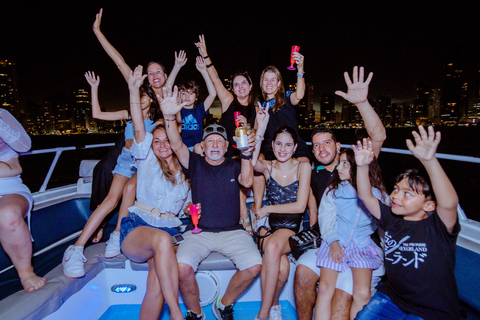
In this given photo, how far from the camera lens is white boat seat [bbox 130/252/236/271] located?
215 centimetres

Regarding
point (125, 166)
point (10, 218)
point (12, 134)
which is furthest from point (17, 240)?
point (125, 166)

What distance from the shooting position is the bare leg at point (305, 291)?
1929 millimetres

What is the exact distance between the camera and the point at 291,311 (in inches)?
91.3

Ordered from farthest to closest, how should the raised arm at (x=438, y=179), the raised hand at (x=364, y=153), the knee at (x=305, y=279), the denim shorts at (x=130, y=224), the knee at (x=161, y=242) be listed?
the denim shorts at (x=130, y=224)
the knee at (x=305, y=279)
the knee at (x=161, y=242)
the raised hand at (x=364, y=153)
the raised arm at (x=438, y=179)

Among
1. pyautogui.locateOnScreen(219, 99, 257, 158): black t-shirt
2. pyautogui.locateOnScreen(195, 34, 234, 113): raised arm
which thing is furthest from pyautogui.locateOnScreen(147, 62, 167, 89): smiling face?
pyautogui.locateOnScreen(219, 99, 257, 158): black t-shirt

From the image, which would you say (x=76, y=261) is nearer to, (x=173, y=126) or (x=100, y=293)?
(x=100, y=293)

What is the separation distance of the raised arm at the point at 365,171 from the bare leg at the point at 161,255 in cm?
140

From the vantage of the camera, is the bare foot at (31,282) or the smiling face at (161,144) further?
the smiling face at (161,144)

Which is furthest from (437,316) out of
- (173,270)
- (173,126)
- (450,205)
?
(173,126)

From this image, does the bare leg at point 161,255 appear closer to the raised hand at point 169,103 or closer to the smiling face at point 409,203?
the raised hand at point 169,103

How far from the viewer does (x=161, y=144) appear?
2240 millimetres

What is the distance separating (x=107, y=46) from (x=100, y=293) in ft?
8.11

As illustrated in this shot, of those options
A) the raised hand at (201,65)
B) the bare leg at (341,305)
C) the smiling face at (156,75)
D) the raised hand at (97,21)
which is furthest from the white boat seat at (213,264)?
the raised hand at (97,21)

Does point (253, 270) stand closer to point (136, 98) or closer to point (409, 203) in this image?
point (409, 203)
